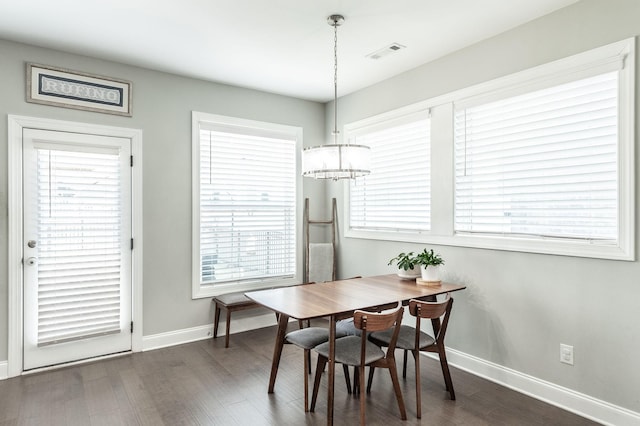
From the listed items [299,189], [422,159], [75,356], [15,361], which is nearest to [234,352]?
[75,356]

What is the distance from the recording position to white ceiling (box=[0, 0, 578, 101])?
2709 millimetres

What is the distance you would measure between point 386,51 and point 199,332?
11.2 ft

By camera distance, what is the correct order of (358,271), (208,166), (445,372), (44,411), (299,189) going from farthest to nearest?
(299,189) < (358,271) < (208,166) < (445,372) < (44,411)

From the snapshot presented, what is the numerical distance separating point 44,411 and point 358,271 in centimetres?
314

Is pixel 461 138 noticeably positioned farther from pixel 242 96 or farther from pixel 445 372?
pixel 242 96

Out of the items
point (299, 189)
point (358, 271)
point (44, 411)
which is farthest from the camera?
point (299, 189)

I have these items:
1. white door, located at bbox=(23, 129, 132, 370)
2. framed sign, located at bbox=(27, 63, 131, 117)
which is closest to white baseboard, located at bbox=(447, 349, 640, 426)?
white door, located at bbox=(23, 129, 132, 370)

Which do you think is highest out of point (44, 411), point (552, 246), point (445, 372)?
point (552, 246)

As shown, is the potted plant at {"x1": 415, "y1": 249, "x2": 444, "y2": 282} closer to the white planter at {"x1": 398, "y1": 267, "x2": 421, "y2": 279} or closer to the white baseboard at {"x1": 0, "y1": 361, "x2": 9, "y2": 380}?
the white planter at {"x1": 398, "y1": 267, "x2": 421, "y2": 279}

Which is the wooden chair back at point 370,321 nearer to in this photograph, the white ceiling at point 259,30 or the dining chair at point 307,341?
the dining chair at point 307,341

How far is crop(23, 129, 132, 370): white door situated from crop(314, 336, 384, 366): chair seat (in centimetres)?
227

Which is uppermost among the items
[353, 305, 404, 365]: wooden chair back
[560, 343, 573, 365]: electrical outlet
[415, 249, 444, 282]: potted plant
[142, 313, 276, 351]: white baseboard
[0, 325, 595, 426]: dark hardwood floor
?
[415, 249, 444, 282]: potted plant

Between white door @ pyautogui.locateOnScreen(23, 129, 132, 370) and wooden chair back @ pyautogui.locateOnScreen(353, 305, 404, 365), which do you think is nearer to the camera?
wooden chair back @ pyautogui.locateOnScreen(353, 305, 404, 365)

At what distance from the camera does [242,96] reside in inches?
176
